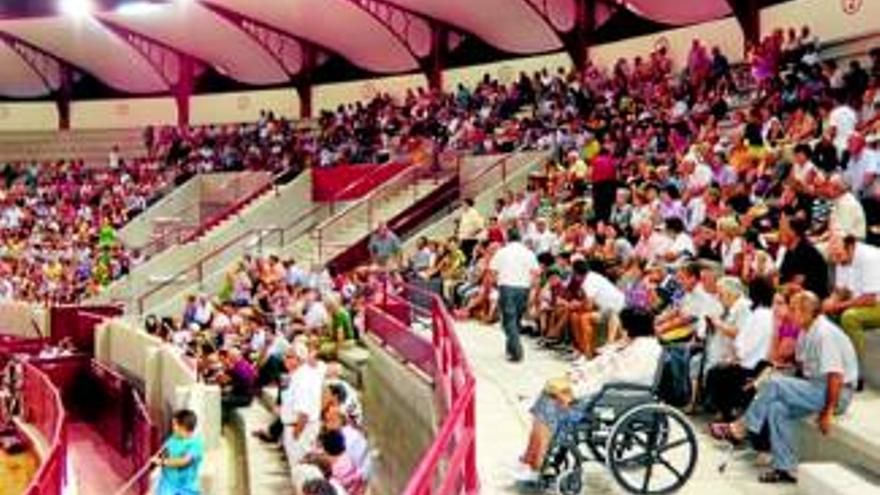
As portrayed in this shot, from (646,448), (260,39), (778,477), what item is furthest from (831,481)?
(260,39)

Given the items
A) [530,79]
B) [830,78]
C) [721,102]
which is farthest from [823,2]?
[530,79]

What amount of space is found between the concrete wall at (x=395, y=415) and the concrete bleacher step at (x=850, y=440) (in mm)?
2839

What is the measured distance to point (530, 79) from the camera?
30.4m

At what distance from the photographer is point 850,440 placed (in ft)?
26.9

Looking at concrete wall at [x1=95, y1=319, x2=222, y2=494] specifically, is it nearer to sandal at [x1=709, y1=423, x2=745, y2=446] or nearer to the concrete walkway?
the concrete walkway

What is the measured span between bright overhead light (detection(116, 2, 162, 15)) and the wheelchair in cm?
2922

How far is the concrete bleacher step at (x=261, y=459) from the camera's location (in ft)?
44.5

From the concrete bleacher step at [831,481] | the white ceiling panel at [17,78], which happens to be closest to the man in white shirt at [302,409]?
the concrete bleacher step at [831,481]

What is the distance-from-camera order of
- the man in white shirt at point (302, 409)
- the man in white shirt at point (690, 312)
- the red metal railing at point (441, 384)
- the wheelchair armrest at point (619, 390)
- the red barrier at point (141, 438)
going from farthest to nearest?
the red barrier at point (141, 438), the man in white shirt at point (302, 409), the man in white shirt at point (690, 312), the wheelchair armrest at point (619, 390), the red metal railing at point (441, 384)

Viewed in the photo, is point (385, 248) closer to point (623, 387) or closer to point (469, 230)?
point (469, 230)

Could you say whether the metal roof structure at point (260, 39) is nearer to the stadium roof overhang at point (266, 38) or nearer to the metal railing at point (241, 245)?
the stadium roof overhang at point (266, 38)

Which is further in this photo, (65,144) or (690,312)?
(65,144)

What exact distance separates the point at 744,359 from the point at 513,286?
475cm

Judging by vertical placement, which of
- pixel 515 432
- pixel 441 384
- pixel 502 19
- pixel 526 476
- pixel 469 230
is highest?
pixel 502 19
